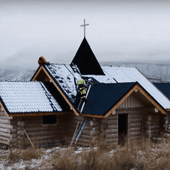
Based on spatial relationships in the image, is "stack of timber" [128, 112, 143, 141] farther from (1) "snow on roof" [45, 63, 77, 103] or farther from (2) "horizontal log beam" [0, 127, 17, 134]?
(2) "horizontal log beam" [0, 127, 17, 134]

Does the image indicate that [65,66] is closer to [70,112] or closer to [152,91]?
[70,112]

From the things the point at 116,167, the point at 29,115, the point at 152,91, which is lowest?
the point at 116,167

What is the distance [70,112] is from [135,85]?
412 cm

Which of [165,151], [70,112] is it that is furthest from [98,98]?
[165,151]

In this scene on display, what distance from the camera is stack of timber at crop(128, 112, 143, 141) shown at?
19.1 metres

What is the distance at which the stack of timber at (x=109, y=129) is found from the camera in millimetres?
18188

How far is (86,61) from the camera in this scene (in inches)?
888

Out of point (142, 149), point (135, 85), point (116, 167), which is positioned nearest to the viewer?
point (116, 167)

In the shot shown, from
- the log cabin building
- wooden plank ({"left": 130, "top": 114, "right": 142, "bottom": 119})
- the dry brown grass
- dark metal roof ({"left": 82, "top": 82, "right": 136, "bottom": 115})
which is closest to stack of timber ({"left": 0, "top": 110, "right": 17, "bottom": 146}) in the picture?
the log cabin building

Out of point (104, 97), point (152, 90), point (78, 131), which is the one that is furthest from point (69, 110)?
point (152, 90)

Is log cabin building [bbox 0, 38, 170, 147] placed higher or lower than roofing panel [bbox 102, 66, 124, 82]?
lower

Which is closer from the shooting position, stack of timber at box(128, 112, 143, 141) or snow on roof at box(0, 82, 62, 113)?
snow on roof at box(0, 82, 62, 113)

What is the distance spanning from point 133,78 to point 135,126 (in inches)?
206

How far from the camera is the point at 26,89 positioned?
20297 mm
